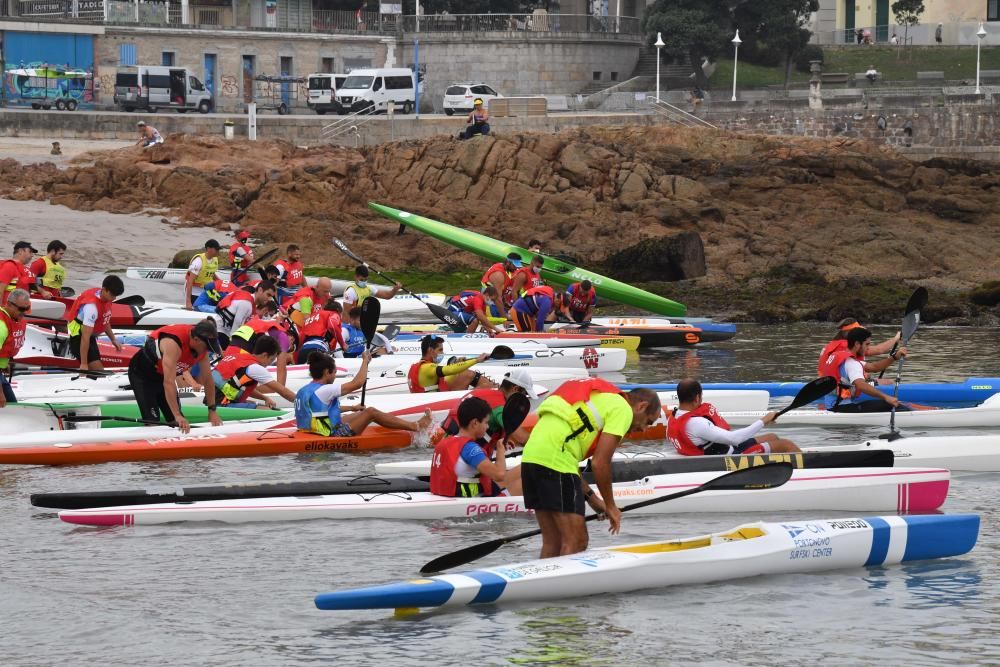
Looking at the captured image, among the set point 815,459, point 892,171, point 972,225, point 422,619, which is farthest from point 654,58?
point 422,619

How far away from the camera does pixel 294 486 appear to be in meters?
11.2

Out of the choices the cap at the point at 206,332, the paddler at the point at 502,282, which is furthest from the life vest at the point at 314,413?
the paddler at the point at 502,282

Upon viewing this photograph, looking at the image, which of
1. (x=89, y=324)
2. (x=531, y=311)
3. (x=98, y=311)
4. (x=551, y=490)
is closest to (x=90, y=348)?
(x=89, y=324)

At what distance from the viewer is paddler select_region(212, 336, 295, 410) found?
14.0 meters

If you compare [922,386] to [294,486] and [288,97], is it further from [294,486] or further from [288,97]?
[288,97]

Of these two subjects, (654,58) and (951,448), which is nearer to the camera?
(951,448)

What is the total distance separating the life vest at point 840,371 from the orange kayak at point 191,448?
181 inches

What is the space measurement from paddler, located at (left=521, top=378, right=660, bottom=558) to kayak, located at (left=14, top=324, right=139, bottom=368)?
387 inches

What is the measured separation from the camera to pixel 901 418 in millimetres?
14734

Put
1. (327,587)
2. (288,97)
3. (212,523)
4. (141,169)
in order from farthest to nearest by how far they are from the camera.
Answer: (288,97) → (141,169) → (212,523) → (327,587)

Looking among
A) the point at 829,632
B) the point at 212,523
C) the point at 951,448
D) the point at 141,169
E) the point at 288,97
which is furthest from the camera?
the point at 288,97

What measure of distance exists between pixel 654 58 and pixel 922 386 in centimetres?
4047

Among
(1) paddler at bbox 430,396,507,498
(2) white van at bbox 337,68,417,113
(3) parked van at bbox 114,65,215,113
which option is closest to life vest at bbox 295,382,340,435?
(1) paddler at bbox 430,396,507,498

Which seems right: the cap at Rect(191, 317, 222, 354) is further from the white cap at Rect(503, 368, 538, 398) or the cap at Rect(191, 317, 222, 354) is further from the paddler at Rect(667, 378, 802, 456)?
the paddler at Rect(667, 378, 802, 456)
